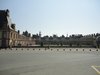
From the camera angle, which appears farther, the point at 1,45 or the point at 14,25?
the point at 14,25

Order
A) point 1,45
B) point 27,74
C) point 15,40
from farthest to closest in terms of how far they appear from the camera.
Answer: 1. point 15,40
2. point 1,45
3. point 27,74

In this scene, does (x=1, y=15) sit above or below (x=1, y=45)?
above

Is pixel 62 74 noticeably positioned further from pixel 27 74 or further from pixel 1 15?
pixel 1 15

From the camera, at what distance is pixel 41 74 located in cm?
1203

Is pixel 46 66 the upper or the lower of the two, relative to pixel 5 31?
lower

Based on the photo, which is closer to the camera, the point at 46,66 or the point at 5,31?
the point at 46,66

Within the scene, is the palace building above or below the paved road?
above

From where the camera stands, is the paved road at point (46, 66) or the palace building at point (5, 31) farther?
the palace building at point (5, 31)

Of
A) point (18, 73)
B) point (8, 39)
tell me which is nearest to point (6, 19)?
point (8, 39)

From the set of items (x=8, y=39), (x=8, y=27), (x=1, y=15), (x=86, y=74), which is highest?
(x=1, y=15)

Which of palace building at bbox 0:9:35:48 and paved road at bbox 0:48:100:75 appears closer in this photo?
paved road at bbox 0:48:100:75

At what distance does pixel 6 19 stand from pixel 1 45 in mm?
10032

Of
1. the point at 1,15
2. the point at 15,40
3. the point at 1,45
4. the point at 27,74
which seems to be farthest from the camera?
the point at 15,40

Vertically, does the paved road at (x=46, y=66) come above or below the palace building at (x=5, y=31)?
below
